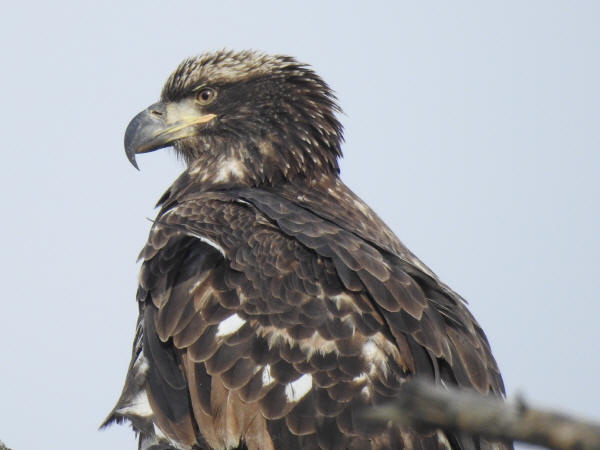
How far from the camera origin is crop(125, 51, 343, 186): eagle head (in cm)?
584

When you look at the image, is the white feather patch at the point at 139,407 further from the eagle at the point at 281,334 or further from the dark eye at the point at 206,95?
the dark eye at the point at 206,95

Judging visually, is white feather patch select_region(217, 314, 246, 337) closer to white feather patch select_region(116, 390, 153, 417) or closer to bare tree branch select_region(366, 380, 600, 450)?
white feather patch select_region(116, 390, 153, 417)

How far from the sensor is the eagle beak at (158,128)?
609 centimetres

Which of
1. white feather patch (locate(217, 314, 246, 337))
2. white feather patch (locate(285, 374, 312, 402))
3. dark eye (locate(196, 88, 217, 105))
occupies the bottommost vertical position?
white feather patch (locate(285, 374, 312, 402))

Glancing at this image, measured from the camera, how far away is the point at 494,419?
0.77 meters

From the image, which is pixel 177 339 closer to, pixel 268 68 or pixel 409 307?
pixel 409 307

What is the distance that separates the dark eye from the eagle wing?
5.75 ft

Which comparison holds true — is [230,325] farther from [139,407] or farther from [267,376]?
[139,407]

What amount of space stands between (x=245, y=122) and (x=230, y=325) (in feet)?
7.42

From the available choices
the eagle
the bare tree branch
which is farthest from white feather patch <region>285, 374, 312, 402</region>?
the bare tree branch

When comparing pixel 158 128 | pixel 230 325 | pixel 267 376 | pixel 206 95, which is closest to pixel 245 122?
pixel 206 95

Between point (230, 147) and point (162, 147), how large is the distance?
2.02 feet

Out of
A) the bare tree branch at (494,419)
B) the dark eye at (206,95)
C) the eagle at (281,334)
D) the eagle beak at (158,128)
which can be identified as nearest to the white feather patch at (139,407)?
the eagle at (281,334)

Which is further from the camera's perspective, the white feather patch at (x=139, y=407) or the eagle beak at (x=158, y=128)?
the eagle beak at (x=158, y=128)
